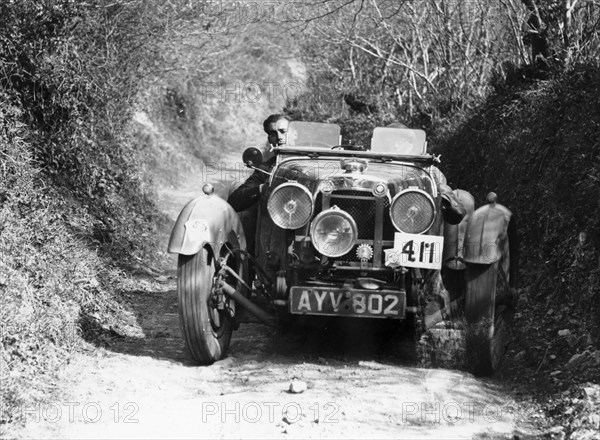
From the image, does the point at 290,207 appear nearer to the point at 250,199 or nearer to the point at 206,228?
the point at 206,228

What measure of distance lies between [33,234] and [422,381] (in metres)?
3.62

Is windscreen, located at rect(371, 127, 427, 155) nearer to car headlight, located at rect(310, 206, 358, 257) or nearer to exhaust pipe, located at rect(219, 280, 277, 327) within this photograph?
car headlight, located at rect(310, 206, 358, 257)

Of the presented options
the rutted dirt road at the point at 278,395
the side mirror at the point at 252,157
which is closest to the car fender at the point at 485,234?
the rutted dirt road at the point at 278,395

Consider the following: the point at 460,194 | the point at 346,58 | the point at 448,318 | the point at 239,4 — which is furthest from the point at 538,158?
A: the point at 346,58

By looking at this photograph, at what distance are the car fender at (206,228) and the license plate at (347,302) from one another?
763 millimetres

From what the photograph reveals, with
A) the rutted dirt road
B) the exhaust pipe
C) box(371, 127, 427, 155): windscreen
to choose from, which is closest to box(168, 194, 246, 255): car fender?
the exhaust pipe

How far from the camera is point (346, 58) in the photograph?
23297 mm

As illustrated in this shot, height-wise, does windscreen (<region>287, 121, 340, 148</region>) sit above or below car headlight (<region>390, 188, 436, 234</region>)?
above

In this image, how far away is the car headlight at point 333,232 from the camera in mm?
7051

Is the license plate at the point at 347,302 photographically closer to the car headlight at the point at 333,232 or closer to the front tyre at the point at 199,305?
the car headlight at the point at 333,232

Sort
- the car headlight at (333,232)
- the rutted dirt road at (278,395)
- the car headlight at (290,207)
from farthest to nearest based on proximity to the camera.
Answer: the car headlight at (290,207)
the car headlight at (333,232)
the rutted dirt road at (278,395)

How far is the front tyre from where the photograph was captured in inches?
284

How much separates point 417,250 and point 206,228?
153 cm

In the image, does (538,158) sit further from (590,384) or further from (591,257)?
(590,384)
